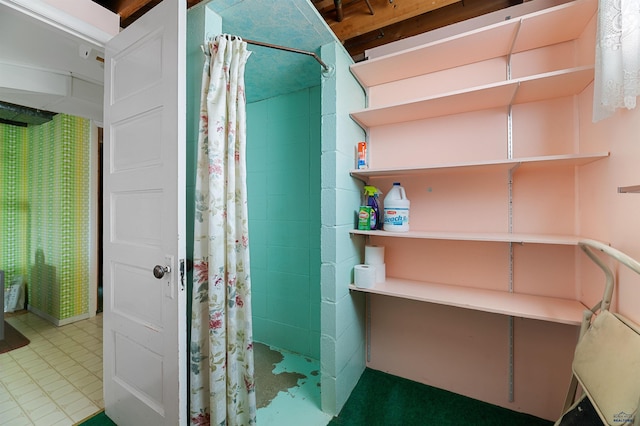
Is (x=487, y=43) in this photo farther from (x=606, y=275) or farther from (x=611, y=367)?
(x=611, y=367)

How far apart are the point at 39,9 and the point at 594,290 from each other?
9.44 feet

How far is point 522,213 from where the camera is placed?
1.45m

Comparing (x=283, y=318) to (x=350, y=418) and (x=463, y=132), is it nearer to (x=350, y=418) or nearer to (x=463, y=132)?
(x=350, y=418)

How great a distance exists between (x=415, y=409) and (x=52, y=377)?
97.2 inches

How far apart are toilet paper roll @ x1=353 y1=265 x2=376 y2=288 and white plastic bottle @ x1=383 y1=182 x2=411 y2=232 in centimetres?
26

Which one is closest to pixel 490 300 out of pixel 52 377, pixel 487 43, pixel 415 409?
pixel 415 409

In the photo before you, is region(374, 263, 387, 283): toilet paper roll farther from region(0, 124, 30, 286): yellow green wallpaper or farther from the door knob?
region(0, 124, 30, 286): yellow green wallpaper

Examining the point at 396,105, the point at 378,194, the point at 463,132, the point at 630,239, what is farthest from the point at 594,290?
the point at 396,105

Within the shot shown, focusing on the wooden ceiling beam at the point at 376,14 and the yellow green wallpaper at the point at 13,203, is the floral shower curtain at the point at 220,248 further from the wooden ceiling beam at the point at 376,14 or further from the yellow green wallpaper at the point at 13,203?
the yellow green wallpaper at the point at 13,203

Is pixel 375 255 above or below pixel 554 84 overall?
below

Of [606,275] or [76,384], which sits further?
[76,384]

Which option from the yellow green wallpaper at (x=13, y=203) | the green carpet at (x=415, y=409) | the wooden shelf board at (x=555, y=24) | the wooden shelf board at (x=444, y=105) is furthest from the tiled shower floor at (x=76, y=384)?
the wooden shelf board at (x=555, y=24)

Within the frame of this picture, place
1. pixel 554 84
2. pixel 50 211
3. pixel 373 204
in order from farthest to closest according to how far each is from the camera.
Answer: pixel 50 211 → pixel 373 204 → pixel 554 84

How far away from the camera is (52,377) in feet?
6.03
